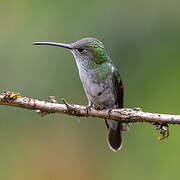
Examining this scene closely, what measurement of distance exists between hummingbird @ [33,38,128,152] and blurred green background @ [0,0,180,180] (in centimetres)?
16

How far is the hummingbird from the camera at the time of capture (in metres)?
4.67

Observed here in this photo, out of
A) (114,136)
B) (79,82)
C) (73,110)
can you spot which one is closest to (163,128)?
(73,110)

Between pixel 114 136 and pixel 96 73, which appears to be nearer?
pixel 96 73

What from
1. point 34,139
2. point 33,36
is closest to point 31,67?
→ point 33,36

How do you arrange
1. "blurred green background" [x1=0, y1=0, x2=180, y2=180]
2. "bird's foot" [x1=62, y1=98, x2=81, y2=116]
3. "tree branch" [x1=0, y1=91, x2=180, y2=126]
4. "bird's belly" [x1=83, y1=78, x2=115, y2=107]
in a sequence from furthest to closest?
"blurred green background" [x1=0, y1=0, x2=180, y2=180] → "bird's belly" [x1=83, y1=78, x2=115, y2=107] → "bird's foot" [x1=62, y1=98, x2=81, y2=116] → "tree branch" [x1=0, y1=91, x2=180, y2=126]

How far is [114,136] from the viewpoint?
5488 millimetres

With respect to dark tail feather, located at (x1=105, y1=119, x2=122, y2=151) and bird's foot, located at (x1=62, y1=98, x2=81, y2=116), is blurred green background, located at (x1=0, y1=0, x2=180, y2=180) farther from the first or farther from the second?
bird's foot, located at (x1=62, y1=98, x2=81, y2=116)

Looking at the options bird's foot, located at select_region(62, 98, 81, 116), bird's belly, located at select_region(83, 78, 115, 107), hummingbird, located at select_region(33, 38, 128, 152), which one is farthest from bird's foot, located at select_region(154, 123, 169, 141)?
bird's belly, located at select_region(83, 78, 115, 107)

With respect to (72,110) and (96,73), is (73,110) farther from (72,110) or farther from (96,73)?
(96,73)

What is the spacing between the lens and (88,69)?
15.3ft

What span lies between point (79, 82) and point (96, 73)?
31.5 inches

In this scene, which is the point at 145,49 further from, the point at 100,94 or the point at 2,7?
the point at 2,7

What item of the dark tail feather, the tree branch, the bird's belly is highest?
the bird's belly

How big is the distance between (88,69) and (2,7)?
214 centimetres
